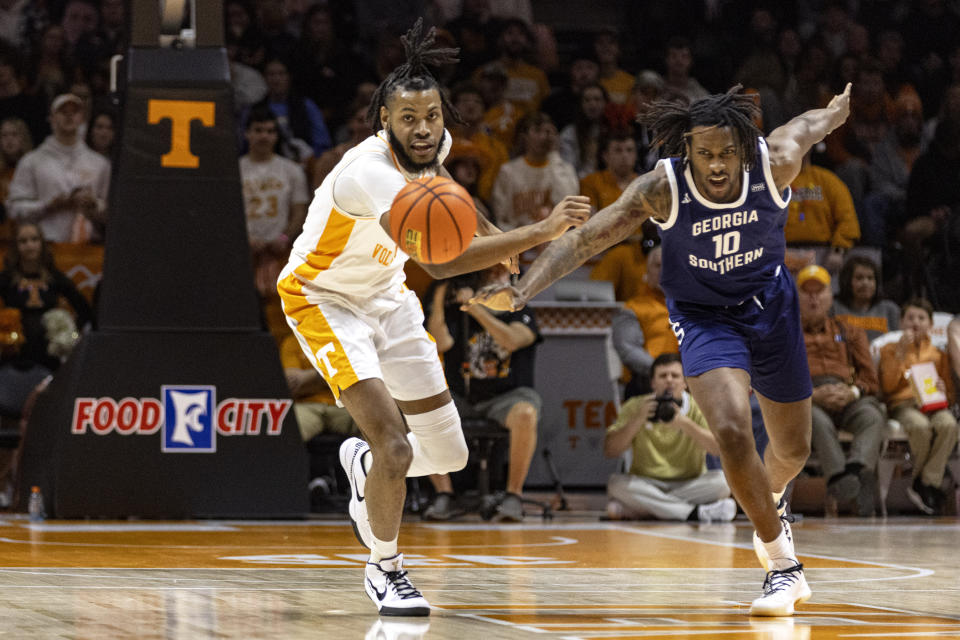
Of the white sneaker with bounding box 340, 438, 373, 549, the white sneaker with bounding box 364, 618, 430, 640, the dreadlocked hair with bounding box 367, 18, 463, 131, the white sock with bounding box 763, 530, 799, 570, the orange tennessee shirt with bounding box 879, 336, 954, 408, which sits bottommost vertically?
the white sneaker with bounding box 364, 618, 430, 640

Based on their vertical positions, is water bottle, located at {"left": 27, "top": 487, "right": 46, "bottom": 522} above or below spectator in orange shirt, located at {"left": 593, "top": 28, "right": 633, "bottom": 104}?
below

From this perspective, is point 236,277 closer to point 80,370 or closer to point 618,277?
point 80,370

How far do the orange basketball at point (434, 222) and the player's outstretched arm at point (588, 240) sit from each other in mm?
249

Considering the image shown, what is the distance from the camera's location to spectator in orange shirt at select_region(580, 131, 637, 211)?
12195 millimetres

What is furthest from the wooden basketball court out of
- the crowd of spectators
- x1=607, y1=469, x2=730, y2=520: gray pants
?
the crowd of spectators

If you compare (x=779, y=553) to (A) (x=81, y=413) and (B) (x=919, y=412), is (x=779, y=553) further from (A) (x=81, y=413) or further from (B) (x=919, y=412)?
(B) (x=919, y=412)

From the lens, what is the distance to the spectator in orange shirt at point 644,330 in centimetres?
1059

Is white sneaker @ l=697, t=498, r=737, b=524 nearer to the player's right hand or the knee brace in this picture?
the knee brace

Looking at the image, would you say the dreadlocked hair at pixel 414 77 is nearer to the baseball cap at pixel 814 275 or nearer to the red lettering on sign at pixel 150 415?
the red lettering on sign at pixel 150 415

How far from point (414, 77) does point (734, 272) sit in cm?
143

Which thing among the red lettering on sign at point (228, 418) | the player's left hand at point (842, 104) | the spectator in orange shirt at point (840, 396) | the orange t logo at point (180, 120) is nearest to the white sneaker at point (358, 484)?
the player's left hand at point (842, 104)

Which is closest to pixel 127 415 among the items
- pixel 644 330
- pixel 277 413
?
pixel 277 413

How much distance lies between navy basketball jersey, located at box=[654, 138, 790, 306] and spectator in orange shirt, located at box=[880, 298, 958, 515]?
5869 millimetres

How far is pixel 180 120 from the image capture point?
945 centimetres
